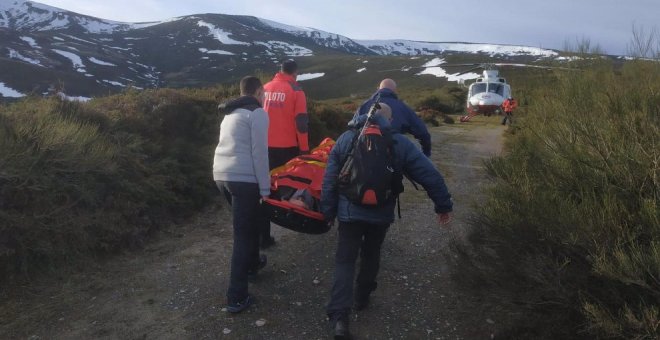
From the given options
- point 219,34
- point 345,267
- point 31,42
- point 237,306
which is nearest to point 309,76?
point 31,42

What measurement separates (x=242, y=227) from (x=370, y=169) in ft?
4.03

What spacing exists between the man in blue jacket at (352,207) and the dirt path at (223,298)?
34 centimetres

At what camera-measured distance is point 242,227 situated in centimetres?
374

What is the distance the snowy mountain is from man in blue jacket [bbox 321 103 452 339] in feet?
20.3

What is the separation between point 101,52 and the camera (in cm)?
8369

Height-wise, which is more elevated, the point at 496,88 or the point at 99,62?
the point at 99,62

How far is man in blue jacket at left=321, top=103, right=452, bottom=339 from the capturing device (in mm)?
3295

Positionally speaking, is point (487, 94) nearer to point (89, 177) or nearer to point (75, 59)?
point (89, 177)

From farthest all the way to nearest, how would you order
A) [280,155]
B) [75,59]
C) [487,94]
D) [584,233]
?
[75,59]
[487,94]
[280,155]
[584,233]

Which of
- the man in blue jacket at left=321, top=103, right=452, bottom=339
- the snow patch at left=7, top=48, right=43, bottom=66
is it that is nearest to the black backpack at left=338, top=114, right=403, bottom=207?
the man in blue jacket at left=321, top=103, right=452, bottom=339

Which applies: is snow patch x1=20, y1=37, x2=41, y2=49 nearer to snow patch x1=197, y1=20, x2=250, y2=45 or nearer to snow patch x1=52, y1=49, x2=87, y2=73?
snow patch x1=52, y1=49, x2=87, y2=73

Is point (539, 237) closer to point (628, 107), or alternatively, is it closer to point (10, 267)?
point (628, 107)

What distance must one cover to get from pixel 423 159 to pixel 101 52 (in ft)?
304

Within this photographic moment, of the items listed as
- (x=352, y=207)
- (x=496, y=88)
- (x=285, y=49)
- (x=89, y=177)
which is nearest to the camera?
(x=352, y=207)
